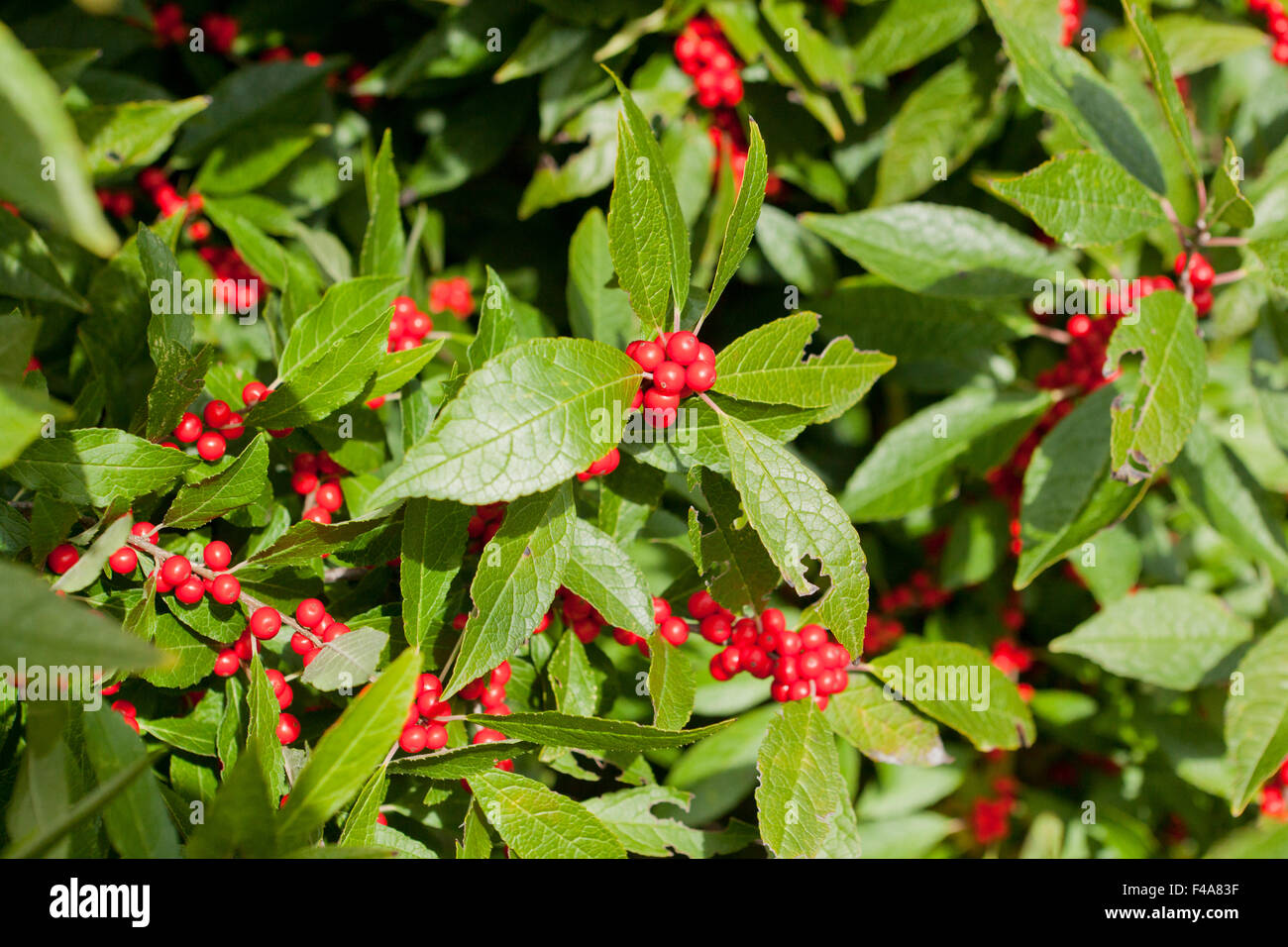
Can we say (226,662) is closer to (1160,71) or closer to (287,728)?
(287,728)

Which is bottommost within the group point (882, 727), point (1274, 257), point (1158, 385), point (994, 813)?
point (994, 813)

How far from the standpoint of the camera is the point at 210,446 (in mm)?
1480

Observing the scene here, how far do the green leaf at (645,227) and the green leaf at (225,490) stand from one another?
0.59 metres

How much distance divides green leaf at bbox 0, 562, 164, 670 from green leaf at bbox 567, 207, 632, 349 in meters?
1.16

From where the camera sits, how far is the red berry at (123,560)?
138cm

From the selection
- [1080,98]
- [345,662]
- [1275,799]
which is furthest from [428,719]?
[1275,799]

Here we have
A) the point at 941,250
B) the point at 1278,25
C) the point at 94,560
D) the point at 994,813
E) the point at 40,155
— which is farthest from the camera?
→ the point at 994,813

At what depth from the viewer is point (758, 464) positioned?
4.22ft

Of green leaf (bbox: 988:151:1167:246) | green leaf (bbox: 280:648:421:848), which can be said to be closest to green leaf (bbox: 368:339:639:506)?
green leaf (bbox: 280:648:421:848)

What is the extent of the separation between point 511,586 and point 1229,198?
150cm

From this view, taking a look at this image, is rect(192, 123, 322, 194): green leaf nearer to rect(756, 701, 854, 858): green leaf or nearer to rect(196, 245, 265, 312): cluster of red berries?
rect(196, 245, 265, 312): cluster of red berries

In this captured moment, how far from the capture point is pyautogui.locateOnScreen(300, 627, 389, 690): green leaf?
1.36m
